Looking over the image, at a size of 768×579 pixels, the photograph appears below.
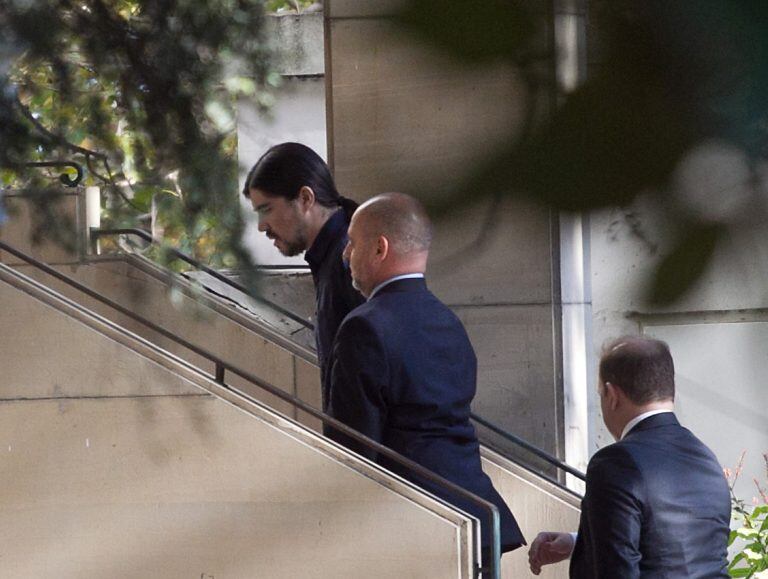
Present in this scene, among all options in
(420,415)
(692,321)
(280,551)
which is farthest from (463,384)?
(692,321)

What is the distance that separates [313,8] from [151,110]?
0.41 metres

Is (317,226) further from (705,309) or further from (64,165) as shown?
(705,309)

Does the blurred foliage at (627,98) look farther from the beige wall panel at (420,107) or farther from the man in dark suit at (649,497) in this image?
the man in dark suit at (649,497)

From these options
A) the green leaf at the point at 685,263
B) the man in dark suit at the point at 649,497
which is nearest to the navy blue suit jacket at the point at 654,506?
the man in dark suit at the point at 649,497

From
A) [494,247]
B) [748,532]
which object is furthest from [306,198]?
[494,247]

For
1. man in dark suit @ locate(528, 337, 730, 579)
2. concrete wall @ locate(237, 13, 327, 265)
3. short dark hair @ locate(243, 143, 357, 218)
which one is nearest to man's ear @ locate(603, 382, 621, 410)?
man in dark suit @ locate(528, 337, 730, 579)

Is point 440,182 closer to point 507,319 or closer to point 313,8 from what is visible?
point 313,8

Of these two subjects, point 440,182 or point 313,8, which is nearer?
point 440,182

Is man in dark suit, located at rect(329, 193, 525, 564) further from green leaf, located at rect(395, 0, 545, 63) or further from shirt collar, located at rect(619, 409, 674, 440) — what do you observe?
green leaf, located at rect(395, 0, 545, 63)

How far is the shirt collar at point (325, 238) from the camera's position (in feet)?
12.5

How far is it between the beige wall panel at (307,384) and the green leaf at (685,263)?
508cm

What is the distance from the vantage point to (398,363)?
3.75m

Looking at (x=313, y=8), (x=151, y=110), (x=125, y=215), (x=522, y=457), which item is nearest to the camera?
(x=313, y=8)

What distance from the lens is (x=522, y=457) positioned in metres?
5.84
